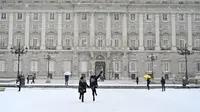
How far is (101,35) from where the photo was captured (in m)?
44.7

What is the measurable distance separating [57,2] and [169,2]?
1837cm

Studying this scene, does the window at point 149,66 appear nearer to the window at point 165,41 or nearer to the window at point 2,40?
the window at point 165,41

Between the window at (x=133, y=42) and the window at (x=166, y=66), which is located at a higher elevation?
the window at (x=133, y=42)

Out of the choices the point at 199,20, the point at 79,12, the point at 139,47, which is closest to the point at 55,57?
the point at 79,12

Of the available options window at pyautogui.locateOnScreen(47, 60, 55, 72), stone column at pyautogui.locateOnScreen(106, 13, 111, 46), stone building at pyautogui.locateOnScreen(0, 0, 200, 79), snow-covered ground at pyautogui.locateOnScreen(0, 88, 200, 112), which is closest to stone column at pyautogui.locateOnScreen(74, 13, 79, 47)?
stone building at pyautogui.locateOnScreen(0, 0, 200, 79)

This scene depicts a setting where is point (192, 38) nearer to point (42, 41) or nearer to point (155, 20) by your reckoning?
point (155, 20)

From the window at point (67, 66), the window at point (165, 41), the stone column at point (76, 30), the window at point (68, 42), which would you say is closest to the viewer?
the window at point (67, 66)

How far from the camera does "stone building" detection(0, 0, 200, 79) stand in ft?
145

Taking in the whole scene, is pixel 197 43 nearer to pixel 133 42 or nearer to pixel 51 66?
pixel 133 42

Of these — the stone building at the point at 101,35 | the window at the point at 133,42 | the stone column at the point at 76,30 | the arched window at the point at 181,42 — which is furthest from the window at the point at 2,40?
the arched window at the point at 181,42

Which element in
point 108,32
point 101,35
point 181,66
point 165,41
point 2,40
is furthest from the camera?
point 165,41

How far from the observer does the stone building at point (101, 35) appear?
44219 mm

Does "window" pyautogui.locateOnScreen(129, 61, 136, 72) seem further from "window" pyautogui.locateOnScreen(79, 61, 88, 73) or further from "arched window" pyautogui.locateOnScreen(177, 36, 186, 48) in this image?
"arched window" pyautogui.locateOnScreen(177, 36, 186, 48)

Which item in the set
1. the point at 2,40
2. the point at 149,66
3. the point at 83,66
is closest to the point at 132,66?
the point at 149,66
